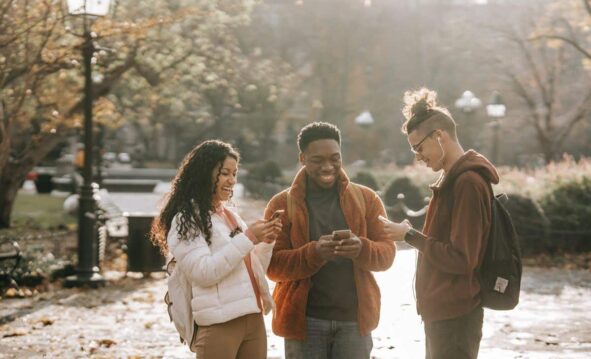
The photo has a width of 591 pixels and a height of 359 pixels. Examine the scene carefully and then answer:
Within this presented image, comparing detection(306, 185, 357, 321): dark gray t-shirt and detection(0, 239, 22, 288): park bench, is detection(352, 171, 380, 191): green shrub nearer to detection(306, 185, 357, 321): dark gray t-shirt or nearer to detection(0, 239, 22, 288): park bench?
detection(0, 239, 22, 288): park bench

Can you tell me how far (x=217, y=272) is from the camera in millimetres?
4020

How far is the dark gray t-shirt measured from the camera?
433 cm

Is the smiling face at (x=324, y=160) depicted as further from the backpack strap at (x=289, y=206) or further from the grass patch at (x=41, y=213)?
the grass patch at (x=41, y=213)

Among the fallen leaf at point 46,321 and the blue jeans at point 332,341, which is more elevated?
the blue jeans at point 332,341

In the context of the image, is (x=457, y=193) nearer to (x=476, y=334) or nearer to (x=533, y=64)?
(x=476, y=334)

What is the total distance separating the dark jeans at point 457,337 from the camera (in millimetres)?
4199

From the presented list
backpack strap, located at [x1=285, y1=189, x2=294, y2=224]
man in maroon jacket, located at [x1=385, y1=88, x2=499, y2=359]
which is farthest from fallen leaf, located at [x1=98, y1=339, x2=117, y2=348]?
man in maroon jacket, located at [x1=385, y1=88, x2=499, y2=359]

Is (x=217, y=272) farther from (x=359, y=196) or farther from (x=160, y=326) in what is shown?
(x=160, y=326)

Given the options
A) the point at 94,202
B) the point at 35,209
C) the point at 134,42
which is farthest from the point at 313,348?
the point at 35,209

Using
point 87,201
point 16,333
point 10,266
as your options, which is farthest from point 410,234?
point 87,201

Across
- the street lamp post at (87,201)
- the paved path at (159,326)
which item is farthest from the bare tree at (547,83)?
the paved path at (159,326)

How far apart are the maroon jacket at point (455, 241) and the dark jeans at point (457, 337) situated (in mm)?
50

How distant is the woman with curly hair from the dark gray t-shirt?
9.1 inches

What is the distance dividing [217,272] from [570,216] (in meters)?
14.3
